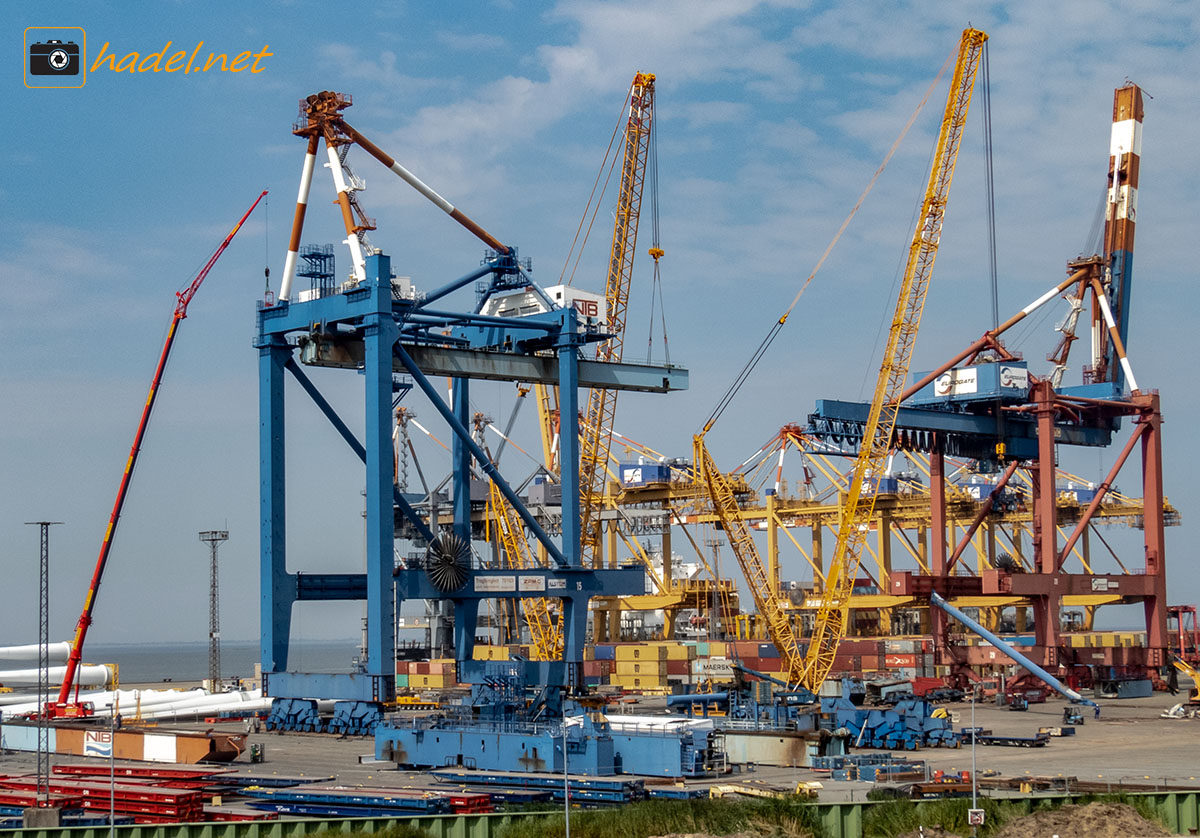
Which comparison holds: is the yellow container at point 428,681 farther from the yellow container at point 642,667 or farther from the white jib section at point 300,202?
the white jib section at point 300,202

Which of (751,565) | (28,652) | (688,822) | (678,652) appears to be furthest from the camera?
(28,652)

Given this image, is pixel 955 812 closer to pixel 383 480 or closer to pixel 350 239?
pixel 383 480

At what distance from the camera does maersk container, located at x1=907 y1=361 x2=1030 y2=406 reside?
8100cm

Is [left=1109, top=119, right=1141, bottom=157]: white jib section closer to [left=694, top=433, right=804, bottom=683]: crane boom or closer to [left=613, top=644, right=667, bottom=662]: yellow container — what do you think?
[left=694, top=433, right=804, bottom=683]: crane boom

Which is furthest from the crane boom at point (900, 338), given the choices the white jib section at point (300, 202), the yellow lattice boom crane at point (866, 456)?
the white jib section at point (300, 202)

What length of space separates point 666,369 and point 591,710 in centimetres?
1771

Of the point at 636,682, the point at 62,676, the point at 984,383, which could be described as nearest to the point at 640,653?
the point at 636,682

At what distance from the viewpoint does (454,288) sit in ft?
211

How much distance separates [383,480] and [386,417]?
7.79 ft

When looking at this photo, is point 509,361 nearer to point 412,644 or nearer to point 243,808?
point 243,808

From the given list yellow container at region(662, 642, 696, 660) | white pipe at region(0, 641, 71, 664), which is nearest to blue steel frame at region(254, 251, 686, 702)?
yellow container at region(662, 642, 696, 660)

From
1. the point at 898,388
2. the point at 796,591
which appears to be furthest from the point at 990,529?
the point at 898,388

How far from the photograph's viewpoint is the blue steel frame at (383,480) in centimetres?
5691

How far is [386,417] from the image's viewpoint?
187 feet
